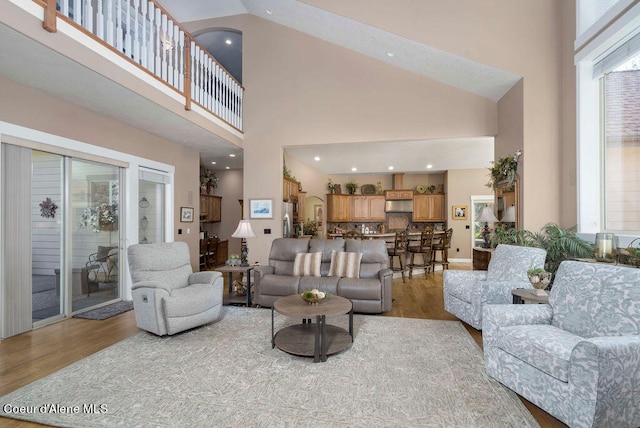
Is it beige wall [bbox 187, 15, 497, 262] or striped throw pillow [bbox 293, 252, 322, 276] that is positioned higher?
beige wall [bbox 187, 15, 497, 262]

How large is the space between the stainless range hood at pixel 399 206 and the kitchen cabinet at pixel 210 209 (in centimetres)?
517

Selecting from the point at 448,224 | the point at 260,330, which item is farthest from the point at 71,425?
the point at 448,224

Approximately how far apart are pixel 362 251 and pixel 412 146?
3096 mm

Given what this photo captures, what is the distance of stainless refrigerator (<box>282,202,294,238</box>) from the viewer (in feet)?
20.3

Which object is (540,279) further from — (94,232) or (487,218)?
(94,232)

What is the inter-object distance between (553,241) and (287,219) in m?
4.28

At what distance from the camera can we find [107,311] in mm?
4391

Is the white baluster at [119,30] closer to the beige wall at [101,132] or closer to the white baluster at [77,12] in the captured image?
the white baluster at [77,12]

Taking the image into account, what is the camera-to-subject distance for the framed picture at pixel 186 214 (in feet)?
20.2

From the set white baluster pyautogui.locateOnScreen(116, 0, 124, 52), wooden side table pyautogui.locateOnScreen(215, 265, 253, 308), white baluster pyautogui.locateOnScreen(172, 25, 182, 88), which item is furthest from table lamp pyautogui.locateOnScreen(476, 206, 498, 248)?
white baluster pyautogui.locateOnScreen(116, 0, 124, 52)

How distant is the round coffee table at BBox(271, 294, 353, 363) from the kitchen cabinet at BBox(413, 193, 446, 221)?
7400 mm

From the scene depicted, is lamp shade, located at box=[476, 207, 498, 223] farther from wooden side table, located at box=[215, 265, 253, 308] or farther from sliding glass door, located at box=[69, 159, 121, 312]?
sliding glass door, located at box=[69, 159, 121, 312]

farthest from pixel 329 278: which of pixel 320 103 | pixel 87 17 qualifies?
pixel 87 17

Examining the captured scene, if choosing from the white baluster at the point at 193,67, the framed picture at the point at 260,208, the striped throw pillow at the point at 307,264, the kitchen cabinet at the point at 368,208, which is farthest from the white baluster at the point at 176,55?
the kitchen cabinet at the point at 368,208
